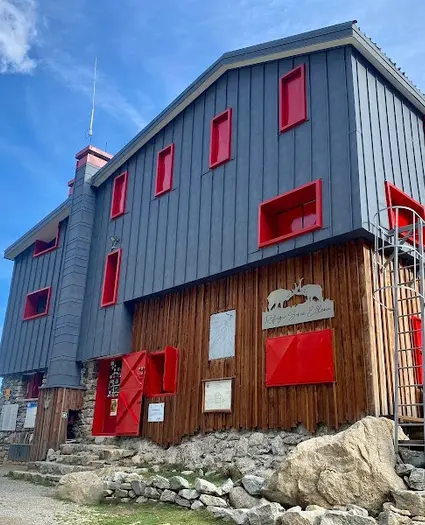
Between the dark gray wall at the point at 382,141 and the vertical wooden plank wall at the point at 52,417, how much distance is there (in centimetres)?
1031

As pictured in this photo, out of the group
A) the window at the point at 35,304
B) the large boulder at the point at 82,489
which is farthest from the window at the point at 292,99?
the window at the point at 35,304

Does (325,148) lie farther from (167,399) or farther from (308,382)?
(167,399)

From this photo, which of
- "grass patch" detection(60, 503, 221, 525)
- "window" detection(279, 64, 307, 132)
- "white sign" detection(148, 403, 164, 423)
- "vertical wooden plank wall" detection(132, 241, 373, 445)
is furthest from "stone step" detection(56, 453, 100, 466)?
"window" detection(279, 64, 307, 132)

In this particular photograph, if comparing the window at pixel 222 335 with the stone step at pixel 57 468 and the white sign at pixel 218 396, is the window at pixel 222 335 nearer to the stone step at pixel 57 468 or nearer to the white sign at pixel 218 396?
the white sign at pixel 218 396

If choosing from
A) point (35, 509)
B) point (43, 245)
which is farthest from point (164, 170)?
point (35, 509)

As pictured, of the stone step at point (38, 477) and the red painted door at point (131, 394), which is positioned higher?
the red painted door at point (131, 394)

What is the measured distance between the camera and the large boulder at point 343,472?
6.66 m

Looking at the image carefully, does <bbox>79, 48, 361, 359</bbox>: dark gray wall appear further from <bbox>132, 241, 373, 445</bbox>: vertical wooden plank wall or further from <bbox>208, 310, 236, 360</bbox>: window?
<bbox>208, 310, 236, 360</bbox>: window

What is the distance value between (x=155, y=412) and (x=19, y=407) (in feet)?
26.0

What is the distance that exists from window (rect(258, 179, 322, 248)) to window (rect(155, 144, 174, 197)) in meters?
4.04

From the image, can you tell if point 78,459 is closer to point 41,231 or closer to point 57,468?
point 57,468

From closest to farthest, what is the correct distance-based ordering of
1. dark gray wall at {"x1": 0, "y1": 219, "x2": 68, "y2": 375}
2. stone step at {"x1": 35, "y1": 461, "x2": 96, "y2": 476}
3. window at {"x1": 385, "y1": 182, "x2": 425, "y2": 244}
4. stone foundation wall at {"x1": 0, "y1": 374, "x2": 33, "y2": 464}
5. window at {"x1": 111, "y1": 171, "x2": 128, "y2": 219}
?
window at {"x1": 385, "y1": 182, "x2": 425, "y2": 244} < stone step at {"x1": 35, "y1": 461, "x2": 96, "y2": 476} < window at {"x1": 111, "y1": 171, "x2": 128, "y2": 219} < stone foundation wall at {"x1": 0, "y1": 374, "x2": 33, "y2": 464} < dark gray wall at {"x1": 0, "y1": 219, "x2": 68, "y2": 375}

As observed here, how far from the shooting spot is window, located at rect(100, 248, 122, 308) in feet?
50.9

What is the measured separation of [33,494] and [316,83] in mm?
10415
